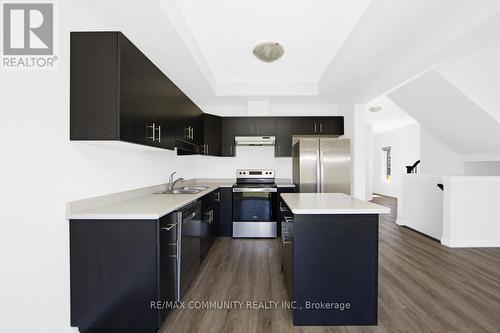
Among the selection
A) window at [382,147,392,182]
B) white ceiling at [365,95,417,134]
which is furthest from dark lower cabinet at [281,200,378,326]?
window at [382,147,392,182]

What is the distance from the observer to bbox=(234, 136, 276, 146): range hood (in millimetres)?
4277

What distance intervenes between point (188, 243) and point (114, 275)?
27.5 inches

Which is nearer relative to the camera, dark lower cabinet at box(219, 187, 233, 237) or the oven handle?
the oven handle

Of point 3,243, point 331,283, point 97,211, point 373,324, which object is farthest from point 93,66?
point 373,324

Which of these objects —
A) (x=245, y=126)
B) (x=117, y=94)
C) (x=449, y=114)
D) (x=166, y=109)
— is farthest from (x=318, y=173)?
(x=117, y=94)

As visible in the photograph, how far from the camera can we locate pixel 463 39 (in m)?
2.09

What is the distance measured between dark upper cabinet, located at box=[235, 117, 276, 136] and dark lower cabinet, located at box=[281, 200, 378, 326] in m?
2.85

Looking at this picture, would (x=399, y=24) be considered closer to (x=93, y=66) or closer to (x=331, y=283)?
(x=331, y=283)

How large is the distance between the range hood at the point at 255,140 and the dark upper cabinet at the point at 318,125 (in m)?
0.49

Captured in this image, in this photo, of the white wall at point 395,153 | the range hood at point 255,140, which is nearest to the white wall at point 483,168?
the white wall at point 395,153

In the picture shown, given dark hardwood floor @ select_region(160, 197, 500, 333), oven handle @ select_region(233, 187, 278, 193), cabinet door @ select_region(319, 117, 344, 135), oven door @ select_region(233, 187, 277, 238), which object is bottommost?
dark hardwood floor @ select_region(160, 197, 500, 333)

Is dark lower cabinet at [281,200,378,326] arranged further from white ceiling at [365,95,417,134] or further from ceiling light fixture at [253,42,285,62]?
white ceiling at [365,95,417,134]

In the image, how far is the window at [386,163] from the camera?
947 centimetres

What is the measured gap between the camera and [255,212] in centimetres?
384
